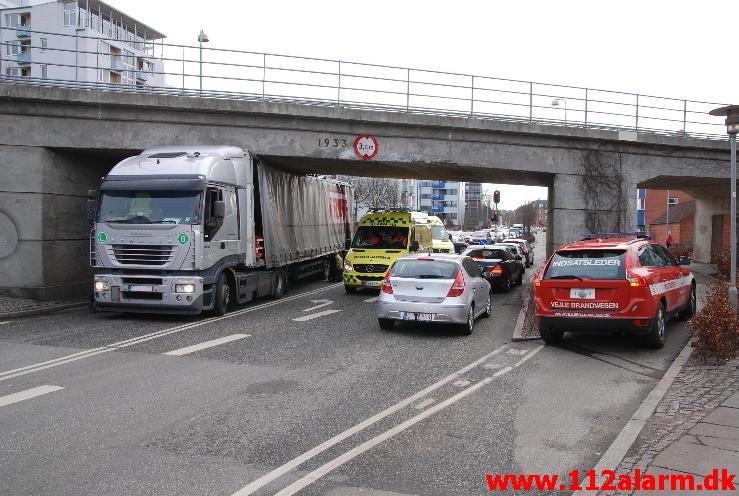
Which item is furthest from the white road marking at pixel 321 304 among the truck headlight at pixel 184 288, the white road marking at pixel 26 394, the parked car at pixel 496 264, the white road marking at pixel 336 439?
the white road marking at pixel 26 394

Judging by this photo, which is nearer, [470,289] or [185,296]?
[470,289]

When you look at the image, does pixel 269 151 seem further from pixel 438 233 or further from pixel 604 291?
pixel 438 233

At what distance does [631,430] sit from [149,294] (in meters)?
10.1

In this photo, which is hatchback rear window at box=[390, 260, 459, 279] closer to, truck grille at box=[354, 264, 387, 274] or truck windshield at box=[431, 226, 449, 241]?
truck grille at box=[354, 264, 387, 274]

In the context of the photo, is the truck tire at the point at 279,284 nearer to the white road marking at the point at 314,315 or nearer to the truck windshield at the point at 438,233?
the white road marking at the point at 314,315

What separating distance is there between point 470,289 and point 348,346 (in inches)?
111

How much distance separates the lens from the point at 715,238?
29422 mm

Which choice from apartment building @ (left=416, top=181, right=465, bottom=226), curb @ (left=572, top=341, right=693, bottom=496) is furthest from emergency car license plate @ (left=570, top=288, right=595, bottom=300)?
apartment building @ (left=416, top=181, right=465, bottom=226)

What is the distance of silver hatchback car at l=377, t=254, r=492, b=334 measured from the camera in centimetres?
1167

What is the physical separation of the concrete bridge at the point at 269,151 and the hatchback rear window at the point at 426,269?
21.7ft

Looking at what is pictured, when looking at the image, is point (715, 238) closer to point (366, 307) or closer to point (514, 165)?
point (514, 165)

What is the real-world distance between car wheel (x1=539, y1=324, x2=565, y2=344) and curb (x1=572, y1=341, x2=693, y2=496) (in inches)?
91.9

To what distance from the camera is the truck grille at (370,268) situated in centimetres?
1823

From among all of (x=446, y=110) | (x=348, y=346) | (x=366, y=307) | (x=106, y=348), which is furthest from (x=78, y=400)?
(x=446, y=110)
